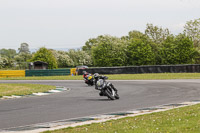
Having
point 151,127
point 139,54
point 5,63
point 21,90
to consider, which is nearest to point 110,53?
point 139,54

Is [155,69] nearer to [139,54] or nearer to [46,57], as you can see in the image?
[139,54]

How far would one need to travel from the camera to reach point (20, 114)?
10703 mm

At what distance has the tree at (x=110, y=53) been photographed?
89438 millimetres

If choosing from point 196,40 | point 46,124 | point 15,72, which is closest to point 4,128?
point 46,124

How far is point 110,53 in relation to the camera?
90750 mm

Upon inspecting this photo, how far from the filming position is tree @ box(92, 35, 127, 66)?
89438mm

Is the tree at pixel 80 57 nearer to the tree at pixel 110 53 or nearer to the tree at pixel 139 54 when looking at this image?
the tree at pixel 110 53

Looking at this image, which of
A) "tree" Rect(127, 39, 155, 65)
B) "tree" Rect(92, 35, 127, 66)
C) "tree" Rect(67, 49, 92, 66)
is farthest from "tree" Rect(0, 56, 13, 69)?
"tree" Rect(127, 39, 155, 65)

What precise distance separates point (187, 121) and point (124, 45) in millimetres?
86052

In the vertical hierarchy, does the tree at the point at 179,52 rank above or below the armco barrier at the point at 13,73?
above

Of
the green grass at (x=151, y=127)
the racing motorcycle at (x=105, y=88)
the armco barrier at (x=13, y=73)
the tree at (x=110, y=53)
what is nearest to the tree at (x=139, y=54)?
the tree at (x=110, y=53)

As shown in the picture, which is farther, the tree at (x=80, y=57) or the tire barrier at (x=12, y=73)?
the tree at (x=80, y=57)

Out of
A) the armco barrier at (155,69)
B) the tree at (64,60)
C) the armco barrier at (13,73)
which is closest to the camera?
the armco barrier at (155,69)

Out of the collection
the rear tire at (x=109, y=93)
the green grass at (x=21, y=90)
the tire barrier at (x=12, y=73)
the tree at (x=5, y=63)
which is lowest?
the green grass at (x=21, y=90)
